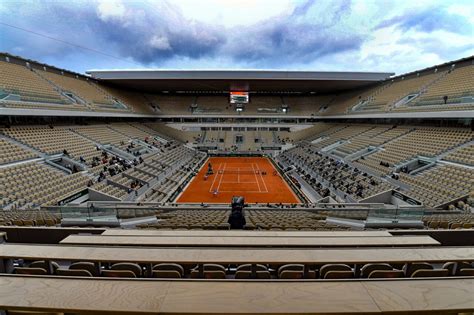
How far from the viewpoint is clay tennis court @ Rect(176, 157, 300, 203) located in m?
20.4

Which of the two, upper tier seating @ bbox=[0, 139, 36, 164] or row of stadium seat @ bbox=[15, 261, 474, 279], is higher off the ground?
upper tier seating @ bbox=[0, 139, 36, 164]

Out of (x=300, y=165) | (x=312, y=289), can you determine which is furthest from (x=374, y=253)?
(x=300, y=165)

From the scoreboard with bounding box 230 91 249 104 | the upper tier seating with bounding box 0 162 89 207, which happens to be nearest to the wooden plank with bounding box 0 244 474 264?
the upper tier seating with bounding box 0 162 89 207

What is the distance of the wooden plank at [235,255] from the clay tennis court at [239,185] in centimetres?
1744

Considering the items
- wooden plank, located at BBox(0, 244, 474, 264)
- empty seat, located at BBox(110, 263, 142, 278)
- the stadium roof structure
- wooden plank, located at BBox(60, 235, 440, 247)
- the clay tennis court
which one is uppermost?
the stadium roof structure

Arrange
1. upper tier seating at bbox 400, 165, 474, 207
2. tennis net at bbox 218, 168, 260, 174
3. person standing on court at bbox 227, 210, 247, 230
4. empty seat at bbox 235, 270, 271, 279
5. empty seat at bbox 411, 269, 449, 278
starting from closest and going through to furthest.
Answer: empty seat at bbox 411, 269, 449, 278 < empty seat at bbox 235, 270, 271, 279 < person standing on court at bbox 227, 210, 247, 230 < upper tier seating at bbox 400, 165, 474, 207 < tennis net at bbox 218, 168, 260, 174

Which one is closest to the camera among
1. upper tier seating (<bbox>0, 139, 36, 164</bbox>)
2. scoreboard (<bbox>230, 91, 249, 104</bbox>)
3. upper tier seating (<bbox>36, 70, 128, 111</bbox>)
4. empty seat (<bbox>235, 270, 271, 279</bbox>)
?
empty seat (<bbox>235, 270, 271, 279</bbox>)

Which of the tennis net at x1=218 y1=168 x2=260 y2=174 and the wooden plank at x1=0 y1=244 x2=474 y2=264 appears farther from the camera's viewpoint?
the tennis net at x1=218 y1=168 x2=260 y2=174

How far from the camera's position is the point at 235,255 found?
2.34 metres

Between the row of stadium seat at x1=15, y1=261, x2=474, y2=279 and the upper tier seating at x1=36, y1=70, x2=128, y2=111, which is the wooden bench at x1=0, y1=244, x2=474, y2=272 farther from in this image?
the upper tier seating at x1=36, y1=70, x2=128, y2=111

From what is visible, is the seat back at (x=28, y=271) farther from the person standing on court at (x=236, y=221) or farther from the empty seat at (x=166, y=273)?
the person standing on court at (x=236, y=221)

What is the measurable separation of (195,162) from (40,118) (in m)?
17.7

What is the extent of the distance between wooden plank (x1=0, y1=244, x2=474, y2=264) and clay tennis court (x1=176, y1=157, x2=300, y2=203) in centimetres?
1744

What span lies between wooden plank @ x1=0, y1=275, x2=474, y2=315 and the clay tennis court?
18041mm
